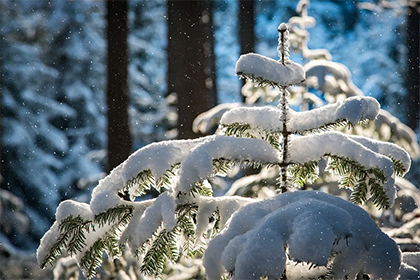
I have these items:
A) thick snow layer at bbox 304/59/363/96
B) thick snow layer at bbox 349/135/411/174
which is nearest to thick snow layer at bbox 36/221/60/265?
thick snow layer at bbox 349/135/411/174

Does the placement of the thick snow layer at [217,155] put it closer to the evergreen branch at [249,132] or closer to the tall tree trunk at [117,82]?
the evergreen branch at [249,132]

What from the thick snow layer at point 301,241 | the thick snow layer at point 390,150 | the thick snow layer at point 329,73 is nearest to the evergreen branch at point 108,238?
the thick snow layer at point 301,241

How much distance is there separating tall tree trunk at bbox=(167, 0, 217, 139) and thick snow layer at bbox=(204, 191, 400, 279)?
4.68 m

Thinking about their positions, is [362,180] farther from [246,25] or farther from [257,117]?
[246,25]

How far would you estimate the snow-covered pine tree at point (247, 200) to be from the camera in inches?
49.2

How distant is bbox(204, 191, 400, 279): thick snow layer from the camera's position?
1.13 meters

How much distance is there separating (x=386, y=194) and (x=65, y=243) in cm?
111

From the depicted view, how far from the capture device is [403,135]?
359 centimetres

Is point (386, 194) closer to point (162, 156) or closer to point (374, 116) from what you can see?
point (374, 116)

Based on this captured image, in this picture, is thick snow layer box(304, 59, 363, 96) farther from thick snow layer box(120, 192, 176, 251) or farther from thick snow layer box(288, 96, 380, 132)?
thick snow layer box(120, 192, 176, 251)

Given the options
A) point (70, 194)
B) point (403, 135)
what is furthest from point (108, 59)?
point (70, 194)

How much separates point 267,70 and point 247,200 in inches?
18.4

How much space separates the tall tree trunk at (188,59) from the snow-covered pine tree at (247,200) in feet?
14.2

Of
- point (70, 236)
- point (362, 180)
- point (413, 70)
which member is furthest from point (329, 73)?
point (413, 70)
